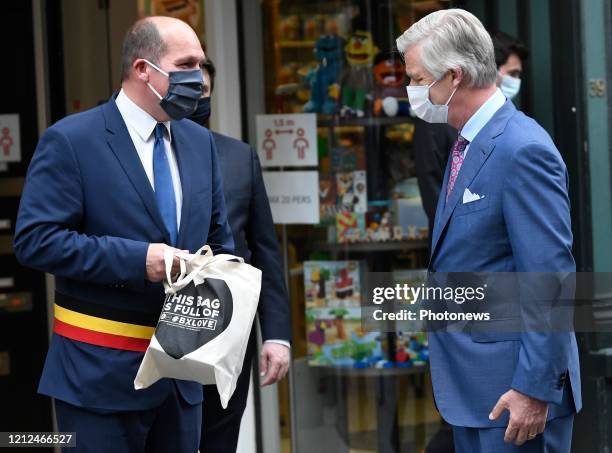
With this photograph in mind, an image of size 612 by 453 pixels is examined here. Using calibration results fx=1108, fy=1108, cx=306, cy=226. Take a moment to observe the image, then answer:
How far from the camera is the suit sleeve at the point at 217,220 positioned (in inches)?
132

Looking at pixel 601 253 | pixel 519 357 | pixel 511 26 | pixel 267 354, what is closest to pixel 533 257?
pixel 519 357

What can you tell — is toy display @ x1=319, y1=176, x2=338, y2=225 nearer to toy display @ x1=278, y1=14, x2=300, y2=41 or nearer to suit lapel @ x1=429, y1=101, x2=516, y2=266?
toy display @ x1=278, y1=14, x2=300, y2=41

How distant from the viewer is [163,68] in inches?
122

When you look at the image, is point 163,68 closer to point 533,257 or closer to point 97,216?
point 97,216

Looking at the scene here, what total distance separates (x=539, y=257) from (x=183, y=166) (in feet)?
3.46

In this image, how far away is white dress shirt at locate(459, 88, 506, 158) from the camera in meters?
2.96

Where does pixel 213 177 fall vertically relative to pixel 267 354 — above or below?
above

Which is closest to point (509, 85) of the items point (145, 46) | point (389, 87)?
point (389, 87)

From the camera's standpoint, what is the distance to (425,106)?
10.2 feet

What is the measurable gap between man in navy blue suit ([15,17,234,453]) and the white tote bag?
0.10 metres

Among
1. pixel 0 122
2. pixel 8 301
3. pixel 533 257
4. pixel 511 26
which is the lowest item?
pixel 8 301

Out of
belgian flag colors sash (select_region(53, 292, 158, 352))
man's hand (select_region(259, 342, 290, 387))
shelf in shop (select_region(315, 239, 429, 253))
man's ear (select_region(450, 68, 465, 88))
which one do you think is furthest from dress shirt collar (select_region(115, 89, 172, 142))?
shelf in shop (select_region(315, 239, 429, 253))

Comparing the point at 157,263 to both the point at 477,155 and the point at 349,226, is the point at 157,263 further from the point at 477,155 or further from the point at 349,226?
the point at 349,226

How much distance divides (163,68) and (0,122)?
8.42 feet
